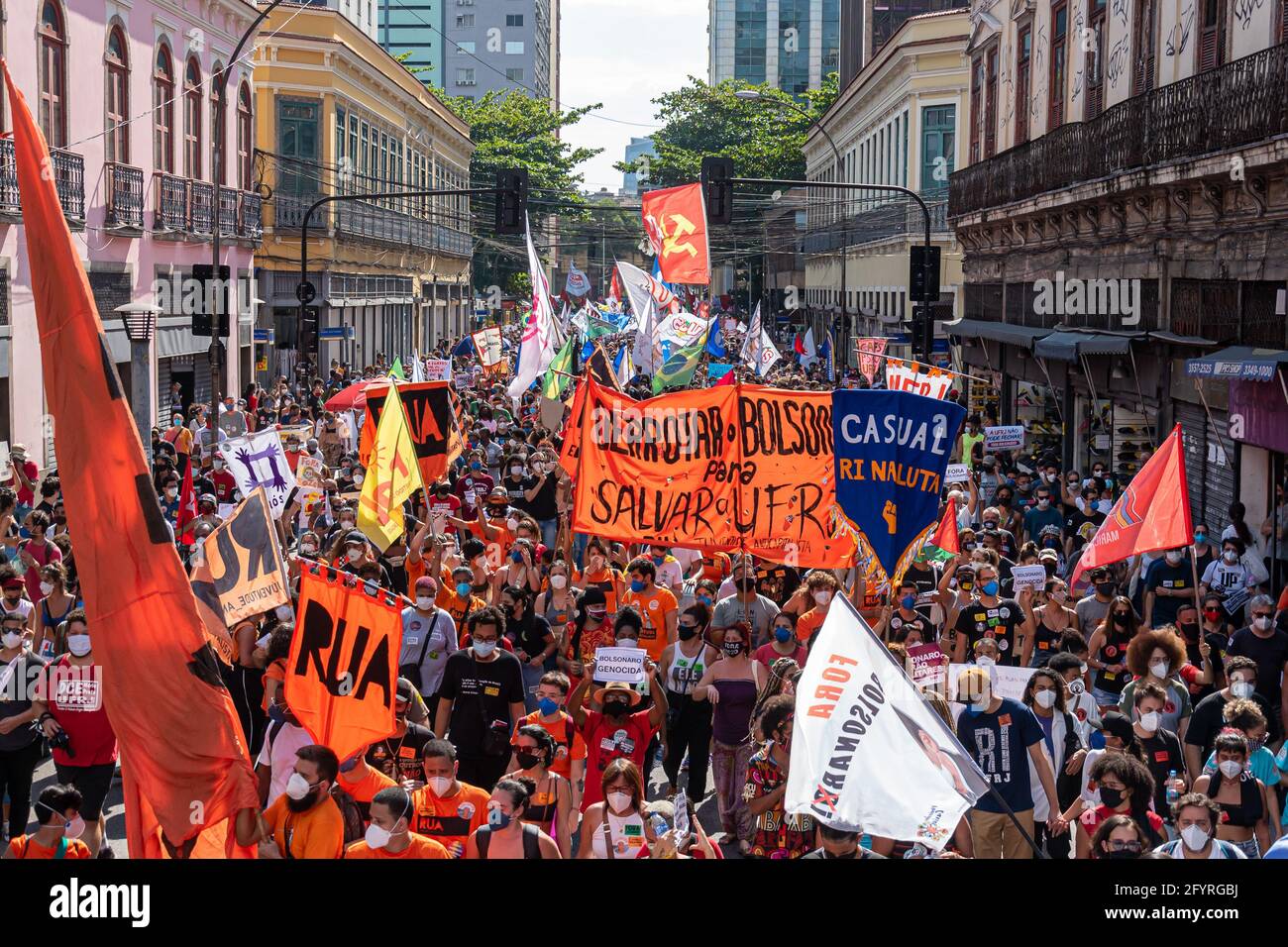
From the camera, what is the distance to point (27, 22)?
26312mm

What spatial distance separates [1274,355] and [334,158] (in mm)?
40920

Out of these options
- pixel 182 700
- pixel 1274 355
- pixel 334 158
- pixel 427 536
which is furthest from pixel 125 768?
pixel 334 158

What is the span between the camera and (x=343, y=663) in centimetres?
847

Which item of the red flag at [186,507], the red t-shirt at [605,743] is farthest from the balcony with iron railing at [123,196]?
the red t-shirt at [605,743]

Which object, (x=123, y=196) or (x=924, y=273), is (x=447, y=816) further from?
(x=123, y=196)

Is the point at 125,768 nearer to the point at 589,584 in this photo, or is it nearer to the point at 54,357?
the point at 54,357

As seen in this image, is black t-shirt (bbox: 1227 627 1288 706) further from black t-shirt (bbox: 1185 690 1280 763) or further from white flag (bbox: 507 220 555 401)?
white flag (bbox: 507 220 555 401)

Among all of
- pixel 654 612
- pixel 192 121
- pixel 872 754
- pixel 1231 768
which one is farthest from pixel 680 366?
pixel 872 754

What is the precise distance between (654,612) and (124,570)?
22.1 feet

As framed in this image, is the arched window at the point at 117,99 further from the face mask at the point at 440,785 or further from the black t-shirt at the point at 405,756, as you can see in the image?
the face mask at the point at 440,785

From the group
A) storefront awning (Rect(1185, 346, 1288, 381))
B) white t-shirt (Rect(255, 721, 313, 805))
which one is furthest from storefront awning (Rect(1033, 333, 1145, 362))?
white t-shirt (Rect(255, 721, 313, 805))

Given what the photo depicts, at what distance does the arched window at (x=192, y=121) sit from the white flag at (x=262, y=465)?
22.0 metres

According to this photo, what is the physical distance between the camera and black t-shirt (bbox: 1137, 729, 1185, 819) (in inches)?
365
